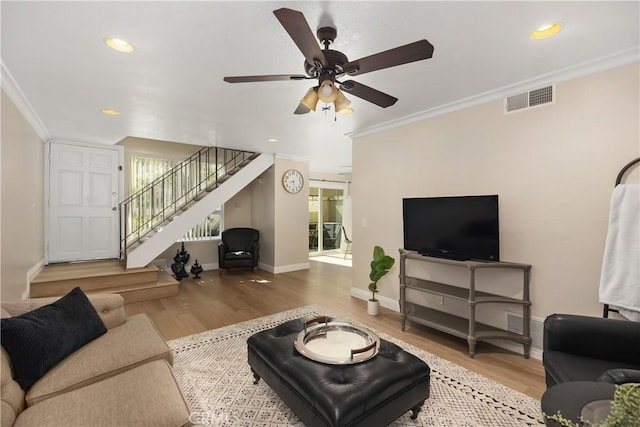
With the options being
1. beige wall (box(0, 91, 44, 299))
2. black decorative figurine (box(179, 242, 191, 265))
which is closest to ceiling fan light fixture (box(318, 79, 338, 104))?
beige wall (box(0, 91, 44, 299))

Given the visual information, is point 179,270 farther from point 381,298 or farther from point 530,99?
point 530,99

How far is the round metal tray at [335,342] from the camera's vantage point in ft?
5.89

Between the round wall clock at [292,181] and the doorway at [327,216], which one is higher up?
the round wall clock at [292,181]

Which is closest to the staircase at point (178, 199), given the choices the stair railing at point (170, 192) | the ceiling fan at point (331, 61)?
the stair railing at point (170, 192)

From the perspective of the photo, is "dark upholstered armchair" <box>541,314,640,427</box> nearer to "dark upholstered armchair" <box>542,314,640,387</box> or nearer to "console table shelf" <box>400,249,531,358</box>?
"dark upholstered armchair" <box>542,314,640,387</box>

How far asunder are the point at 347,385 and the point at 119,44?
9.09ft

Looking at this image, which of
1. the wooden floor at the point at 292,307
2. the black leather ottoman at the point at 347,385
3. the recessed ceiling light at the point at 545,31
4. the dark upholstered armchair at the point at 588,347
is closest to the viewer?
the black leather ottoman at the point at 347,385

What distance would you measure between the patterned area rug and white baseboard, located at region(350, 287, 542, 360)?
74 cm

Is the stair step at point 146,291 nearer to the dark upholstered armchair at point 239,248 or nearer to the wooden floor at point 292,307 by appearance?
the wooden floor at point 292,307

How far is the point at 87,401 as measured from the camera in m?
1.36

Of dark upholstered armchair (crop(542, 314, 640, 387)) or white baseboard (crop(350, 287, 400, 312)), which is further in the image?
white baseboard (crop(350, 287, 400, 312))

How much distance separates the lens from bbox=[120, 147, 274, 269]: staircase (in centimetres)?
499

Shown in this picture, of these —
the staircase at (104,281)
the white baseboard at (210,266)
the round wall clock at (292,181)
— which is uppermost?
the round wall clock at (292,181)

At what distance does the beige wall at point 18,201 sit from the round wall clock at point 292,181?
391 cm
